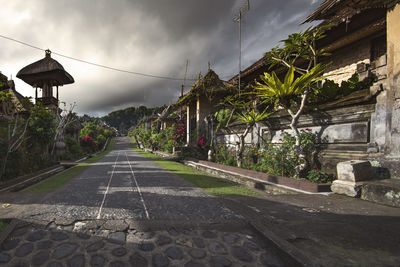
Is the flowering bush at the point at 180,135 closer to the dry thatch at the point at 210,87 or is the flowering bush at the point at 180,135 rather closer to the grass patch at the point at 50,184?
the dry thatch at the point at 210,87

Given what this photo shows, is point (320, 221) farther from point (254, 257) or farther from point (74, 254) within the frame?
point (74, 254)

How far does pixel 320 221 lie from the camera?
9.59ft

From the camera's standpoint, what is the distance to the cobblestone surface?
2.08 meters

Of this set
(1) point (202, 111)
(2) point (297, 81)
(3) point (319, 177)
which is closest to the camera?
(3) point (319, 177)

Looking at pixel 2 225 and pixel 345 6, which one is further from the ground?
pixel 345 6

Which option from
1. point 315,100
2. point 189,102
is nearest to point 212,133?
point 189,102

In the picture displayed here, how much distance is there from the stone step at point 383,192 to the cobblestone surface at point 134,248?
2.90 meters

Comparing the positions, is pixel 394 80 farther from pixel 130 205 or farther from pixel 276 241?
pixel 130 205

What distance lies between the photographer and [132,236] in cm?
253

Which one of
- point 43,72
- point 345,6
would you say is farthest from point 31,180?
point 43,72

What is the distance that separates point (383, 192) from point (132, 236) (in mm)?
4609

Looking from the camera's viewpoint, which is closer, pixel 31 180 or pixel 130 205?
pixel 130 205

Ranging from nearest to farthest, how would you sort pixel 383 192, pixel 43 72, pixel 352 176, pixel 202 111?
1. pixel 383 192
2. pixel 352 176
3. pixel 202 111
4. pixel 43 72

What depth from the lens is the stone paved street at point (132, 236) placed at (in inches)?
83.1
